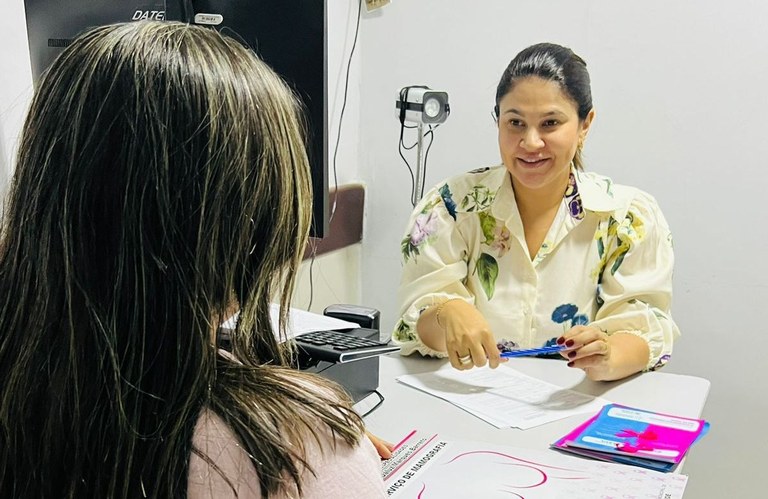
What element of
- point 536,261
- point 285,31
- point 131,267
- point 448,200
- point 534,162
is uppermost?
point 285,31

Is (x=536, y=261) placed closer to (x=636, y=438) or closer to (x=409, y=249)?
(x=409, y=249)

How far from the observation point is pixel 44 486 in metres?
0.51

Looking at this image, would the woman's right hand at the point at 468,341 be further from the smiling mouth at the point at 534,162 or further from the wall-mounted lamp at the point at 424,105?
the wall-mounted lamp at the point at 424,105

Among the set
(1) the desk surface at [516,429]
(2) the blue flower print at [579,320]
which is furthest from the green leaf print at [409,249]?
(2) the blue flower print at [579,320]

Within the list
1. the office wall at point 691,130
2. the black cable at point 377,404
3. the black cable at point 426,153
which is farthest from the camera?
the black cable at point 426,153

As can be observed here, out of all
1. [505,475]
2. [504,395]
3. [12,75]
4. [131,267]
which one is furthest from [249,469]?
[12,75]

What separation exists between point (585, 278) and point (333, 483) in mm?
1058

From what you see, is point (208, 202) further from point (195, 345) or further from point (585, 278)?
point (585, 278)

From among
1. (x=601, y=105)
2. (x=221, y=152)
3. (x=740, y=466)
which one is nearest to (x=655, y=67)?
(x=601, y=105)

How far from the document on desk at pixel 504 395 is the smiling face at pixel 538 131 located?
17.2 inches

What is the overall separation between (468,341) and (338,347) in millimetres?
341

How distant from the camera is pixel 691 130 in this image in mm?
1938

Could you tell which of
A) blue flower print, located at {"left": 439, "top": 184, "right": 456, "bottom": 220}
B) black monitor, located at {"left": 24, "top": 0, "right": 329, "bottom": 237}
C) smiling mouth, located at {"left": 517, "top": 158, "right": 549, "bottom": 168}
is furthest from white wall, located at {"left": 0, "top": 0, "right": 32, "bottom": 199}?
smiling mouth, located at {"left": 517, "top": 158, "right": 549, "bottom": 168}

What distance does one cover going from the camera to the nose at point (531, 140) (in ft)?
4.68
